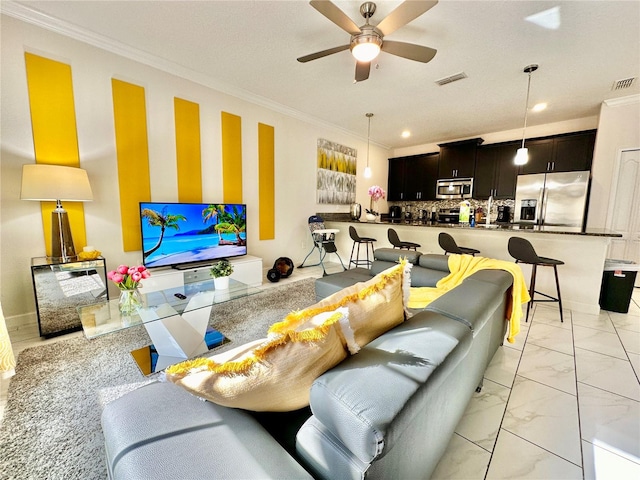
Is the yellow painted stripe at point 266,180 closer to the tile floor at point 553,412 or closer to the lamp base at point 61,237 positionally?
the lamp base at point 61,237

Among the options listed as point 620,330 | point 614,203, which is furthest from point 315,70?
point 614,203

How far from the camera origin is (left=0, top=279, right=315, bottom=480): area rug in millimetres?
1206

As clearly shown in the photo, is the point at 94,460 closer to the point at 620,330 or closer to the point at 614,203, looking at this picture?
the point at 620,330

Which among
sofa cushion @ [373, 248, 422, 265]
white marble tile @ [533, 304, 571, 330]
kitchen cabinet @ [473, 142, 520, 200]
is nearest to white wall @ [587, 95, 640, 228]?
kitchen cabinet @ [473, 142, 520, 200]

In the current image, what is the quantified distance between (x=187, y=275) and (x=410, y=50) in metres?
3.29

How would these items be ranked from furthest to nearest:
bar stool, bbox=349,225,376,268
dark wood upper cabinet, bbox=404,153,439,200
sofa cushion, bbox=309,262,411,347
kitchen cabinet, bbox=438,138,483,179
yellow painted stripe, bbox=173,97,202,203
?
dark wood upper cabinet, bbox=404,153,439,200 < kitchen cabinet, bbox=438,138,483,179 < bar stool, bbox=349,225,376,268 < yellow painted stripe, bbox=173,97,202,203 < sofa cushion, bbox=309,262,411,347

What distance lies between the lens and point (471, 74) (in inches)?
128

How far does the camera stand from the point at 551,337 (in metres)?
2.46

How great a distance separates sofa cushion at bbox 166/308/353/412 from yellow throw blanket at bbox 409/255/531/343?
1.43 m

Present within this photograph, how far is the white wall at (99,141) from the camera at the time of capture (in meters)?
2.40

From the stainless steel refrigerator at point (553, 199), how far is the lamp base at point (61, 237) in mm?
6380

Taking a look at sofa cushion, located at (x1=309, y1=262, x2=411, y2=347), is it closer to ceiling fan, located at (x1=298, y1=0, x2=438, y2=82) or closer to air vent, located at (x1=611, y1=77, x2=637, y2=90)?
A: ceiling fan, located at (x1=298, y1=0, x2=438, y2=82)

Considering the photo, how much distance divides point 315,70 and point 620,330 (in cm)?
431

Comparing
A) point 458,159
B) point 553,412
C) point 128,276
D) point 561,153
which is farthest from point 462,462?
point 458,159
